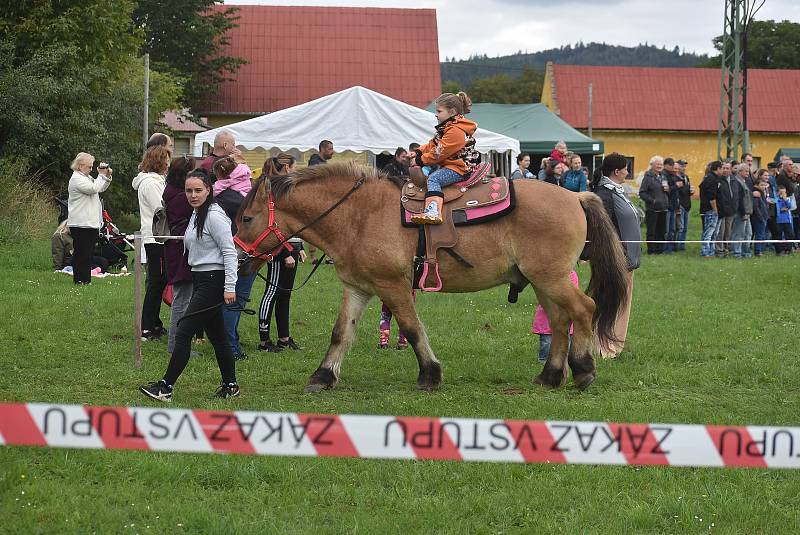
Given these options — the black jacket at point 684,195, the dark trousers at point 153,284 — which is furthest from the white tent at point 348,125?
the dark trousers at point 153,284

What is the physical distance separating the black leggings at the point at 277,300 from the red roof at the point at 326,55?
35.3 meters

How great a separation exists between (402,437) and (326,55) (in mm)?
45031

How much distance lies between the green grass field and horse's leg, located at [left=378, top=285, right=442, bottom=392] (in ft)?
0.51

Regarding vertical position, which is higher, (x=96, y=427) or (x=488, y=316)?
(x=96, y=427)

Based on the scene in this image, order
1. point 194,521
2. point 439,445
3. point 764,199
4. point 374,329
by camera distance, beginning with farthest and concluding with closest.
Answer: point 764,199, point 374,329, point 194,521, point 439,445

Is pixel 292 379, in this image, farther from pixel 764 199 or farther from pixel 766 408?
pixel 764 199

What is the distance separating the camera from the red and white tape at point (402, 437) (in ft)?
12.8

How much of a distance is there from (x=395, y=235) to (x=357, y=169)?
27.7 inches

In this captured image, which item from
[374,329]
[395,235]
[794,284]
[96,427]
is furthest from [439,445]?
[794,284]

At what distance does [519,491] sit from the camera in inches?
221

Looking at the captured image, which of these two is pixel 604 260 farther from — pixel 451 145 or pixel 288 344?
pixel 288 344

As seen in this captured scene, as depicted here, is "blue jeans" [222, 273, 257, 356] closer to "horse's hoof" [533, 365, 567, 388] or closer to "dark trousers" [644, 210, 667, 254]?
"horse's hoof" [533, 365, 567, 388]

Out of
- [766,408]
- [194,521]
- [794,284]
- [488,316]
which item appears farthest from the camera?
[794,284]

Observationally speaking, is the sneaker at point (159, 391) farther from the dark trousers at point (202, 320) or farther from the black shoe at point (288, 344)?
the black shoe at point (288, 344)
